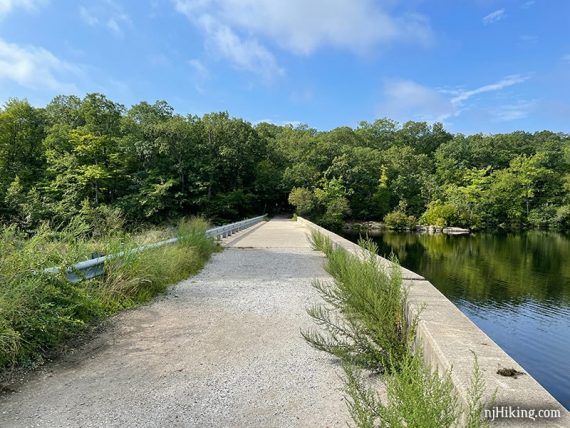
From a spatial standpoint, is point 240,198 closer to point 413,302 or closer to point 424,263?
point 424,263

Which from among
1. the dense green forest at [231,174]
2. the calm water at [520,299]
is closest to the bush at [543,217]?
the dense green forest at [231,174]

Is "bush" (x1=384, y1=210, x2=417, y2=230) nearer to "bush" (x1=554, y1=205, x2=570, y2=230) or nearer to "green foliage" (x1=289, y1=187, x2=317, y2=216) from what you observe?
"green foliage" (x1=289, y1=187, x2=317, y2=216)

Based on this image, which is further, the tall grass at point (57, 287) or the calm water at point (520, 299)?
the calm water at point (520, 299)

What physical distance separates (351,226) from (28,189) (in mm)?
36095

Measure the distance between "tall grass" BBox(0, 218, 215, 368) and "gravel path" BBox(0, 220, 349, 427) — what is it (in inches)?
12.0

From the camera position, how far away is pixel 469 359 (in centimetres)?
257

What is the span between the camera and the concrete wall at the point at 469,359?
6.68 ft

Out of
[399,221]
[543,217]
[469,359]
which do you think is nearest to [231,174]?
A: [399,221]

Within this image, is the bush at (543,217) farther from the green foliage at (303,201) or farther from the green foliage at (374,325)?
the green foliage at (374,325)

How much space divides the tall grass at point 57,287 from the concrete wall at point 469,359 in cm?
355

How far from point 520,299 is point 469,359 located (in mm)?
11258

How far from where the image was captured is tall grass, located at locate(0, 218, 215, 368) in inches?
141

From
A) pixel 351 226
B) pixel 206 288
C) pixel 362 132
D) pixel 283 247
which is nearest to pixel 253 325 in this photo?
pixel 206 288

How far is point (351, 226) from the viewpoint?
1930 inches
